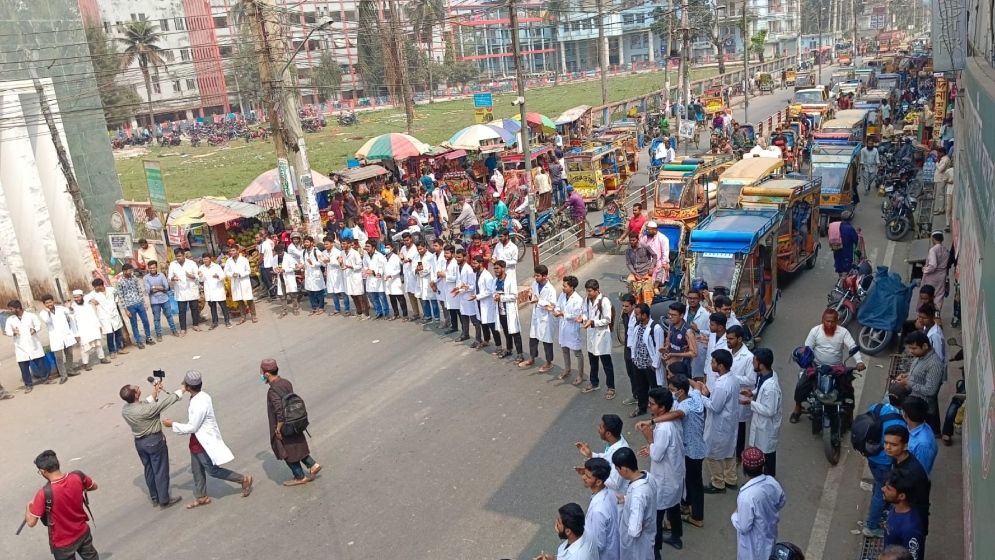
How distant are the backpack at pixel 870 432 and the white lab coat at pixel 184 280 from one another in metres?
12.0

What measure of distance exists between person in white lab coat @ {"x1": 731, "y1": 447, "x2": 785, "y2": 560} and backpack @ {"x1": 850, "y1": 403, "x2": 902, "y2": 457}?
146 cm

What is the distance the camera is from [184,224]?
57.9 feet

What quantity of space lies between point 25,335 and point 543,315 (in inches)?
327

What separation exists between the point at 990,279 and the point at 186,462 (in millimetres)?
8746

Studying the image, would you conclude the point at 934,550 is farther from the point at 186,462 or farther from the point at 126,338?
the point at 126,338

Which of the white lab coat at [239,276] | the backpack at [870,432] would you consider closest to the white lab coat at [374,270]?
the white lab coat at [239,276]

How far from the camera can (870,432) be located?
663 cm

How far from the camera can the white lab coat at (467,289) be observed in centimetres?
1238

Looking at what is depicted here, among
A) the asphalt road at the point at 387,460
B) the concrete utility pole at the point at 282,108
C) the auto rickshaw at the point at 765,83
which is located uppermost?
the concrete utility pole at the point at 282,108

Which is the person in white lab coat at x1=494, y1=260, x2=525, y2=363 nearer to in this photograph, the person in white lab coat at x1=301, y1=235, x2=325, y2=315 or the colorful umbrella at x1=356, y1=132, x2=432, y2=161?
the person in white lab coat at x1=301, y1=235, x2=325, y2=315

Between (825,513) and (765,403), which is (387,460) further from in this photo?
(825,513)

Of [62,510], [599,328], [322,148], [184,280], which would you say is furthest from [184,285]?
[322,148]

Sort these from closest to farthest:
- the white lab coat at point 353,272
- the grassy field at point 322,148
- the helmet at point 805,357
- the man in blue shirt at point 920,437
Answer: the man in blue shirt at point 920,437
the helmet at point 805,357
the white lab coat at point 353,272
the grassy field at point 322,148

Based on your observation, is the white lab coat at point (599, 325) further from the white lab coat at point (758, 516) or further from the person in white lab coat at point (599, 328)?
the white lab coat at point (758, 516)
